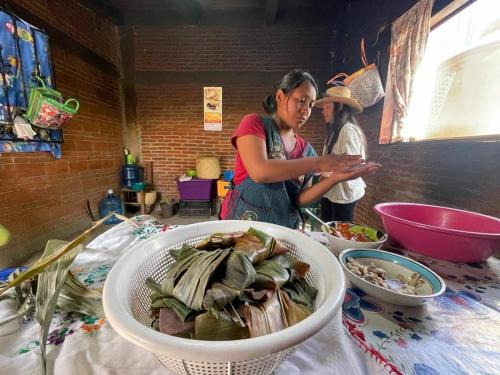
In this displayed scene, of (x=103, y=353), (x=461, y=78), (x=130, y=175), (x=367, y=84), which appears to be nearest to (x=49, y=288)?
(x=103, y=353)

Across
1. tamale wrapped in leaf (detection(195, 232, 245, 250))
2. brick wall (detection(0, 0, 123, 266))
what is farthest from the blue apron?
brick wall (detection(0, 0, 123, 266))

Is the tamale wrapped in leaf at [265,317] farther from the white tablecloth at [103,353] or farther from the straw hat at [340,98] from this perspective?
the straw hat at [340,98]

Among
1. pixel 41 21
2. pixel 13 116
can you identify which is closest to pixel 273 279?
pixel 13 116

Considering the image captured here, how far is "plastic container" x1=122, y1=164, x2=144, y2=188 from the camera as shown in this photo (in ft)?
11.8

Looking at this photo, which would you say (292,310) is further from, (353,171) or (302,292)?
(353,171)

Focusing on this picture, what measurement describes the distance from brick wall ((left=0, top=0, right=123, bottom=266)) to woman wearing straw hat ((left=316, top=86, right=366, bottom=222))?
2.94 meters

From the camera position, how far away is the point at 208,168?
352cm

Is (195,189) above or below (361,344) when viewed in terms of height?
below

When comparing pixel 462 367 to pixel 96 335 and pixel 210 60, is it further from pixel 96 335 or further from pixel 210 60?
pixel 210 60

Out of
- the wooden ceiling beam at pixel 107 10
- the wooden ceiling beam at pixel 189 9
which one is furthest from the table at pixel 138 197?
the wooden ceiling beam at pixel 189 9

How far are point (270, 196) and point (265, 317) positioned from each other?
75 cm

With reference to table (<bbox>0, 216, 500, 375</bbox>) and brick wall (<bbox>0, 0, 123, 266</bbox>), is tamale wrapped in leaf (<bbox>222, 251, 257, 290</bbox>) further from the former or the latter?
brick wall (<bbox>0, 0, 123, 266</bbox>)

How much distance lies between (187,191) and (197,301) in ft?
10.7

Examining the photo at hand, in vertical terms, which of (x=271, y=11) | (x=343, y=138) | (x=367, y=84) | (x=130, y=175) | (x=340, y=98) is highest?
(x=271, y=11)
